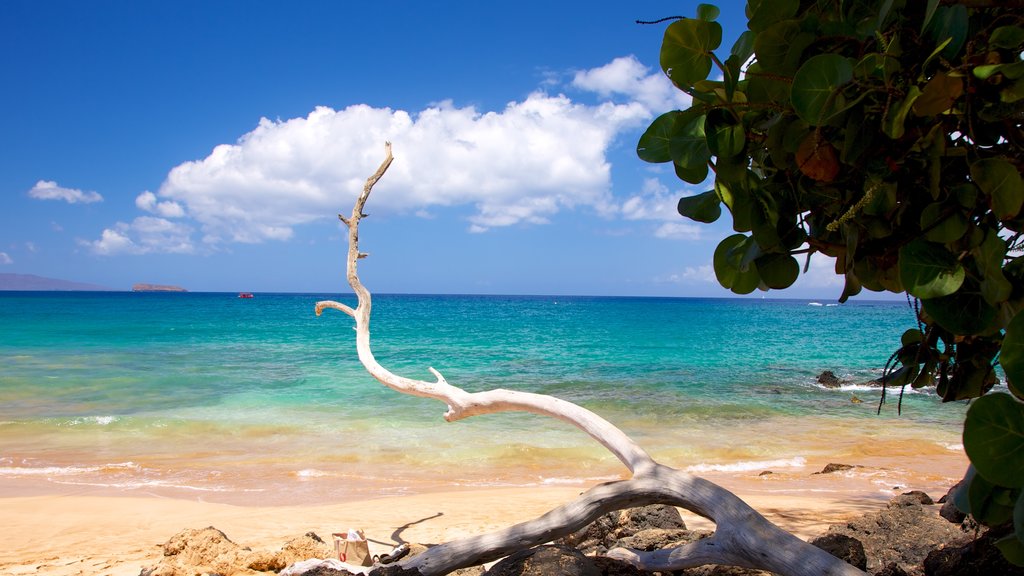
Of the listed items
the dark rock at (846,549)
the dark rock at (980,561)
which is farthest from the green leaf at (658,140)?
the dark rock at (846,549)

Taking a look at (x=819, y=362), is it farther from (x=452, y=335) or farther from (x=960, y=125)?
(x=960, y=125)

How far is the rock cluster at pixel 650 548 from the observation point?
2314 mm

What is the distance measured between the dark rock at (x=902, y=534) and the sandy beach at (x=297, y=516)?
99 centimetres

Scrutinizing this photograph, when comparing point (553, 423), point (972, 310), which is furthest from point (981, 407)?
point (553, 423)

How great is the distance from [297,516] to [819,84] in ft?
20.4

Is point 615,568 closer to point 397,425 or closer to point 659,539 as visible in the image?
point 659,539

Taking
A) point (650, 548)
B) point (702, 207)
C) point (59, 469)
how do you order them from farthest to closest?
point (59, 469) < point (650, 548) < point (702, 207)

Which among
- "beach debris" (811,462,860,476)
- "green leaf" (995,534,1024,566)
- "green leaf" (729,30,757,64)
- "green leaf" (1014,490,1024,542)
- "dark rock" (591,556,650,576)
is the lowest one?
"beach debris" (811,462,860,476)

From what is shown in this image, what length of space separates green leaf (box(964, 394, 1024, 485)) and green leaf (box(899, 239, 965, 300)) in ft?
0.69

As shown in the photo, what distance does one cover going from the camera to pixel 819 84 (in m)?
0.96

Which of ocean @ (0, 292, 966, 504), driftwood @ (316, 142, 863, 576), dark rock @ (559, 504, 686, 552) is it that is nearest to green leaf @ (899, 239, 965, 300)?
driftwood @ (316, 142, 863, 576)

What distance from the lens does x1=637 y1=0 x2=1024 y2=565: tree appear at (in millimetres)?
952

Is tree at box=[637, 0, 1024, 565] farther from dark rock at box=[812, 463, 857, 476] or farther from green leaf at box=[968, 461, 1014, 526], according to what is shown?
dark rock at box=[812, 463, 857, 476]

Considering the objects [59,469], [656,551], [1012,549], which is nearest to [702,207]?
[1012,549]
